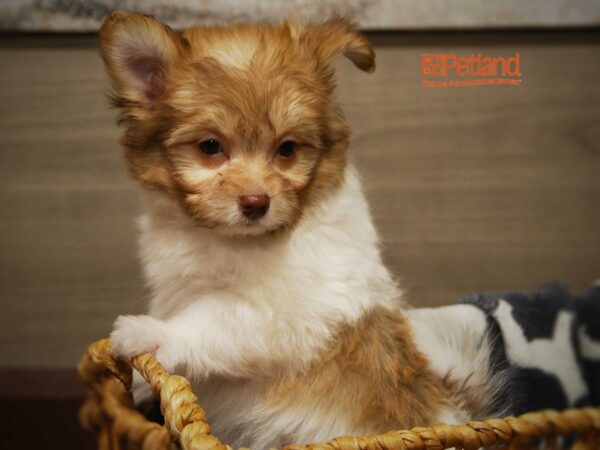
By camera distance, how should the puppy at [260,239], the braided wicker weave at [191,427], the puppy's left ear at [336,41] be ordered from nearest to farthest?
the braided wicker weave at [191,427], the puppy at [260,239], the puppy's left ear at [336,41]

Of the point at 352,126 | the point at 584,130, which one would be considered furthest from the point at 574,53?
the point at 352,126

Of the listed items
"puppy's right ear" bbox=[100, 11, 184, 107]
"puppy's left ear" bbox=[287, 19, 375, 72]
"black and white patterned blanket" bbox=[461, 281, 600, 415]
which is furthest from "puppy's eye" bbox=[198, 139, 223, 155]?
"black and white patterned blanket" bbox=[461, 281, 600, 415]

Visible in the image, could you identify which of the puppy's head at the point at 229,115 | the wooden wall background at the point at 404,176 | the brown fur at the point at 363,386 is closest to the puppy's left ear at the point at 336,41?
the puppy's head at the point at 229,115

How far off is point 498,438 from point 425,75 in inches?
26.0

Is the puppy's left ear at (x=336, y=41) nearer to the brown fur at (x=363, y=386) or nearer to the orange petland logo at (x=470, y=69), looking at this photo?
the orange petland logo at (x=470, y=69)

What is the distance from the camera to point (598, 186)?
4.34ft

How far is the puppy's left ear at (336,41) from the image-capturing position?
3.66ft

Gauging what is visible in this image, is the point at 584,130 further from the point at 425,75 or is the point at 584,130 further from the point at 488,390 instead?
the point at 488,390

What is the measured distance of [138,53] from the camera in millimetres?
1058

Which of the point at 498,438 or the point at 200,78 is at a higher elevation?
the point at 200,78

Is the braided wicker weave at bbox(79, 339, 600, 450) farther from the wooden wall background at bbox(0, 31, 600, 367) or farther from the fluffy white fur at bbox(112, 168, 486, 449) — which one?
the wooden wall background at bbox(0, 31, 600, 367)

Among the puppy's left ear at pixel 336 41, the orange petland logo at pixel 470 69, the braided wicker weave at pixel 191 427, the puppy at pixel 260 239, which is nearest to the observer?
the braided wicker weave at pixel 191 427

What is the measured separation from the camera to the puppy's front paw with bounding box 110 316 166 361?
1.02 metres

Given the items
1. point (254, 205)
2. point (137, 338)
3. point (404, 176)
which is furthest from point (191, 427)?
point (404, 176)
